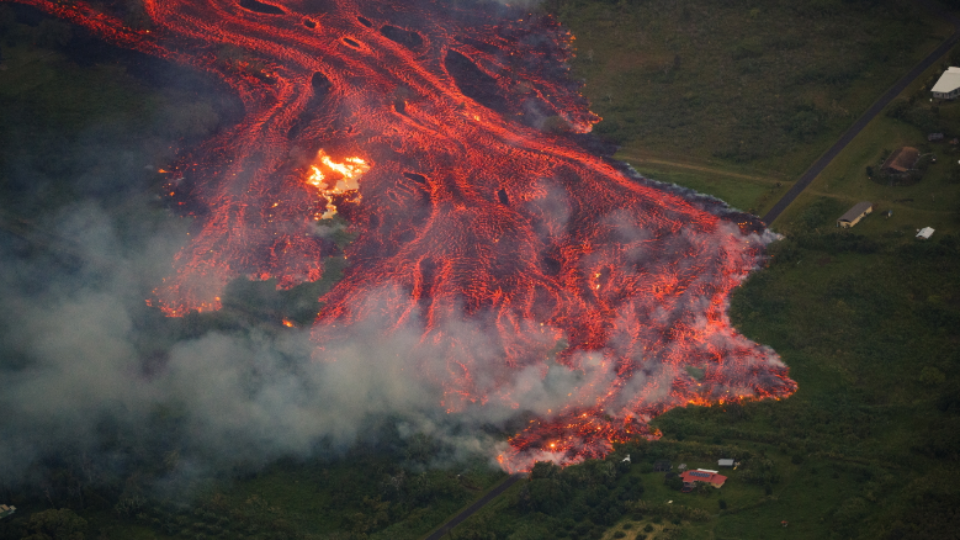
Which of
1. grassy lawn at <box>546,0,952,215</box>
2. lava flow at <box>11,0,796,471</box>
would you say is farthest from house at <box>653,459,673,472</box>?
grassy lawn at <box>546,0,952,215</box>

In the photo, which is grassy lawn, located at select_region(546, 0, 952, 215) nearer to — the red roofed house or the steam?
the red roofed house

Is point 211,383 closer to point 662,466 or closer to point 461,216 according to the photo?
point 461,216

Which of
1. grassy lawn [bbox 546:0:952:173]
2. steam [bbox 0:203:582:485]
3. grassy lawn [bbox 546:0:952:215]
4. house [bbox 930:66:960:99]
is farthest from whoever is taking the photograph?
house [bbox 930:66:960:99]

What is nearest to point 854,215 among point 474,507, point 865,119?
point 865,119

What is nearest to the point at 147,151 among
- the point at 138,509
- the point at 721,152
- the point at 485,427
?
the point at 138,509

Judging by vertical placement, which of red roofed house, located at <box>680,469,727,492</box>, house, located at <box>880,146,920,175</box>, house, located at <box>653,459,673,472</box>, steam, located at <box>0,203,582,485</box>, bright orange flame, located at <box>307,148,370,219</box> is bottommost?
steam, located at <box>0,203,582,485</box>

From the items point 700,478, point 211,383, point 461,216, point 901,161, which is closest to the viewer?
point 700,478
